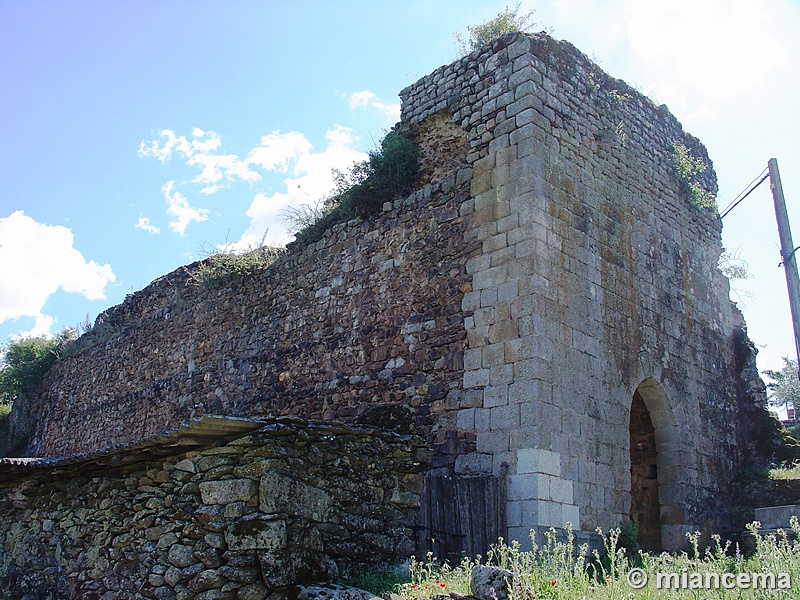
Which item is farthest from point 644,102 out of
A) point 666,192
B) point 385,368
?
point 385,368

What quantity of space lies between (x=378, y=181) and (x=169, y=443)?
14.9 feet

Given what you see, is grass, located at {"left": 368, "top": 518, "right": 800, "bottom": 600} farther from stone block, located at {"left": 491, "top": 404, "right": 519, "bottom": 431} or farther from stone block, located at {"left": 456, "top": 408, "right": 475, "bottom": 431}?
stone block, located at {"left": 456, "top": 408, "right": 475, "bottom": 431}

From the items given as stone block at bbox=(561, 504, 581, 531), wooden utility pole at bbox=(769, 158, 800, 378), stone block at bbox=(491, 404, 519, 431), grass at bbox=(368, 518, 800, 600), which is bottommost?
grass at bbox=(368, 518, 800, 600)

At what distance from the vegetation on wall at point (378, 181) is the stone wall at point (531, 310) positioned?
0.67 ft

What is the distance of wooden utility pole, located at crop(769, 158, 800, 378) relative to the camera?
10312 mm

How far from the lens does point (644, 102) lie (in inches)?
396

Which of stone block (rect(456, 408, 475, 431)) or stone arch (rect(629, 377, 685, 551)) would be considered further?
stone arch (rect(629, 377, 685, 551))

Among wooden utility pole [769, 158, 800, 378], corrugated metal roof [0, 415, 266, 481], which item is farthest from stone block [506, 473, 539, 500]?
wooden utility pole [769, 158, 800, 378]

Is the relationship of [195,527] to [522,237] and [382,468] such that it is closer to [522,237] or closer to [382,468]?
[382,468]

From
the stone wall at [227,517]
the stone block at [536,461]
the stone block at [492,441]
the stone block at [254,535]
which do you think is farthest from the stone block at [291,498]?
the stone block at [536,461]

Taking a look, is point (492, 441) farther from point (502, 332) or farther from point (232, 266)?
point (232, 266)

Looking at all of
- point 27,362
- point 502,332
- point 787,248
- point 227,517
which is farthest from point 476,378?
point 27,362

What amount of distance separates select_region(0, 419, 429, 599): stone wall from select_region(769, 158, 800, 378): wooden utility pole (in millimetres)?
5915

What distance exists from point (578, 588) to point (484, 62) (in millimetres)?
5990
